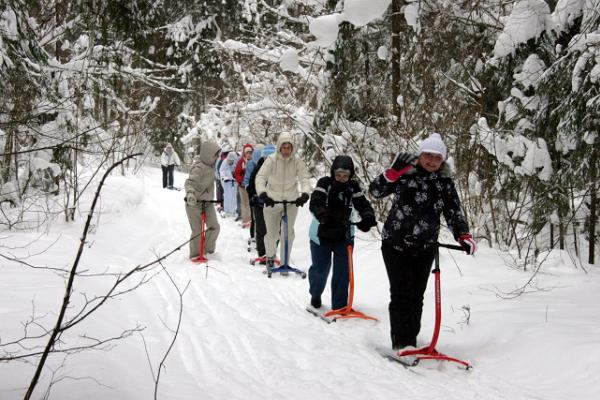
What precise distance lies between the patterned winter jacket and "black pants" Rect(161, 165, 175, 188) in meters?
19.1

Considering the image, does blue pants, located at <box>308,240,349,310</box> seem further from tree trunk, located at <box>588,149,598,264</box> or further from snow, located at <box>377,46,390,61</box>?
snow, located at <box>377,46,390,61</box>

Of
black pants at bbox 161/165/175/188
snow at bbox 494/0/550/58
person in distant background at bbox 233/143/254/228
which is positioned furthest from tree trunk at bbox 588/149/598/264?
black pants at bbox 161/165/175/188

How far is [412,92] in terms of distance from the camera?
10.1m

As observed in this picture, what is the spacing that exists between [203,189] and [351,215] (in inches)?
158

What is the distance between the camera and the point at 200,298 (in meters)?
6.61

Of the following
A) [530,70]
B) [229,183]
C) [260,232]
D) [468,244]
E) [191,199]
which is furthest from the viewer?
[229,183]

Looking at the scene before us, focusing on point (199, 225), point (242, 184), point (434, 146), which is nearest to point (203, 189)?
point (199, 225)

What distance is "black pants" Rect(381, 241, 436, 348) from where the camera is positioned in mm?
4742

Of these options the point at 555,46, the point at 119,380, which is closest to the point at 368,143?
the point at 555,46

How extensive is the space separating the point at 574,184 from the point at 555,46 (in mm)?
1750

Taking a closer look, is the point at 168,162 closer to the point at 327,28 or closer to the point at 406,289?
the point at 406,289

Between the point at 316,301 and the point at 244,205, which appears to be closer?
the point at 316,301

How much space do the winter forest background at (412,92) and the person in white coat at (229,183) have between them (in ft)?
10.8

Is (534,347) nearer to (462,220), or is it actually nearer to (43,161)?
(462,220)
